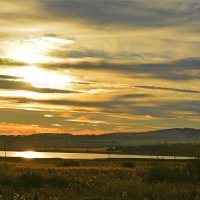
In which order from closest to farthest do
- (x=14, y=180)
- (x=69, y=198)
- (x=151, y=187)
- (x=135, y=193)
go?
(x=69, y=198) → (x=135, y=193) → (x=151, y=187) → (x=14, y=180)

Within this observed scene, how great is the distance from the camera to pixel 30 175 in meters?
29.1

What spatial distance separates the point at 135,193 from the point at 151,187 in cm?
235

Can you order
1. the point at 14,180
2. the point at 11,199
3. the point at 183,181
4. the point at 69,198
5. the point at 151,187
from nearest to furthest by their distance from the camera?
the point at 11,199 → the point at 69,198 → the point at 151,187 → the point at 14,180 → the point at 183,181

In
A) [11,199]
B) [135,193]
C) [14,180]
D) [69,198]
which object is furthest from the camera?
[14,180]

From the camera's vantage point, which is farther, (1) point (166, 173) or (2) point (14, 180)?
(1) point (166, 173)

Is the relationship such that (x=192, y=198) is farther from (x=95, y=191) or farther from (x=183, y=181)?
(x=183, y=181)

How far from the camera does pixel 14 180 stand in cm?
2819

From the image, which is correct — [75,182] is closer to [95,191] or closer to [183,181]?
[95,191]

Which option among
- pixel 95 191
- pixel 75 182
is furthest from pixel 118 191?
pixel 75 182

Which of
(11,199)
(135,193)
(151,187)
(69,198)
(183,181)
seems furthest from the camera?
(183,181)

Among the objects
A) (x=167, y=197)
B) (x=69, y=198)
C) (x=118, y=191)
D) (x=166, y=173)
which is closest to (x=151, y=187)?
(x=118, y=191)

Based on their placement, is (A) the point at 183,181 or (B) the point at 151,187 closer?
(B) the point at 151,187

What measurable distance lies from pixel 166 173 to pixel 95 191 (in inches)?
349

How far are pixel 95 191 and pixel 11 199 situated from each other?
18.1 feet
